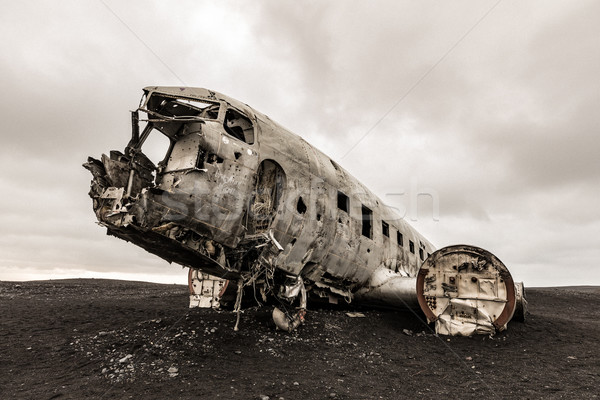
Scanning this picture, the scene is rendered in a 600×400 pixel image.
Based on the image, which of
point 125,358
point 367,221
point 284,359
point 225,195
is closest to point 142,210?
point 225,195

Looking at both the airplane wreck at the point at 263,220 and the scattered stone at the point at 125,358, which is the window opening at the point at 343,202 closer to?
the airplane wreck at the point at 263,220

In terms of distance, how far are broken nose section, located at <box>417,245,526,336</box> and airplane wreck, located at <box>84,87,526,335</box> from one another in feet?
0.09

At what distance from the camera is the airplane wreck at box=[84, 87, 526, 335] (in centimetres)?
728

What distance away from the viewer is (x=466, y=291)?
10.5m

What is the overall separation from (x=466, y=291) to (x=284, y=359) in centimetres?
582

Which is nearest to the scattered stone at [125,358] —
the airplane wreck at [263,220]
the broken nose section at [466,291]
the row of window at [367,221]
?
the airplane wreck at [263,220]

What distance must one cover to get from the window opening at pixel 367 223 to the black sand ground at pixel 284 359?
9.86 feet

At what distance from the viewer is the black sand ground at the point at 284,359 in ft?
21.7

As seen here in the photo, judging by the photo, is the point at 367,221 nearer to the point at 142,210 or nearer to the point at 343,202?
the point at 343,202

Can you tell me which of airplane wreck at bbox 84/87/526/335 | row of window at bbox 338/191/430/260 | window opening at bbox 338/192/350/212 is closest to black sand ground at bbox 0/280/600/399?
airplane wreck at bbox 84/87/526/335

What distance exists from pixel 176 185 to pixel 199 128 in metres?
1.36

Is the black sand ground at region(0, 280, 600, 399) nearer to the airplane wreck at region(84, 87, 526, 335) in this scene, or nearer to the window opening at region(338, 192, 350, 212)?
the airplane wreck at region(84, 87, 526, 335)

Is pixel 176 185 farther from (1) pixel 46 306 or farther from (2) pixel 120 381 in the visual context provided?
(1) pixel 46 306

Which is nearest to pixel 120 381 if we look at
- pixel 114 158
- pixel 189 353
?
pixel 189 353
